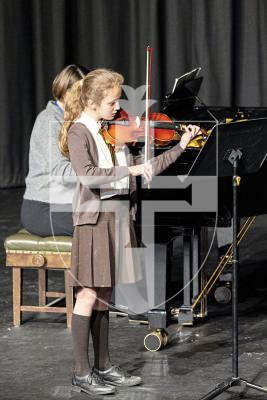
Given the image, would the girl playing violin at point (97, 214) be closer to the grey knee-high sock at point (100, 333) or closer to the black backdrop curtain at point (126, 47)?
the grey knee-high sock at point (100, 333)

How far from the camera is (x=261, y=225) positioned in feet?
23.1

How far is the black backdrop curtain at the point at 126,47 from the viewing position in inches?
323

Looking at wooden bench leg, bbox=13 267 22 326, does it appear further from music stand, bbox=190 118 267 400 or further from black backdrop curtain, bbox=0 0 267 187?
black backdrop curtain, bbox=0 0 267 187

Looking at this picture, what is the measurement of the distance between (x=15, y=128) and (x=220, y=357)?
16.2 feet

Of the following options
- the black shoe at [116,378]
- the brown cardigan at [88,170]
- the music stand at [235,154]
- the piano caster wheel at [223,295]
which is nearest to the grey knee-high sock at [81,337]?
the black shoe at [116,378]

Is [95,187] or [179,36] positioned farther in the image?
[179,36]

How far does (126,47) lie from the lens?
28.6 feet

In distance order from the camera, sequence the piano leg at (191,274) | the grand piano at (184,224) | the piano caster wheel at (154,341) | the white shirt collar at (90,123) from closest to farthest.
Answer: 1. the white shirt collar at (90,123)
2. the grand piano at (184,224)
3. the piano caster wheel at (154,341)
4. the piano leg at (191,274)

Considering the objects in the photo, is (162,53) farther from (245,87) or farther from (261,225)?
(261,225)

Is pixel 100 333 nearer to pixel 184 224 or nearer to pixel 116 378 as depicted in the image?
pixel 116 378

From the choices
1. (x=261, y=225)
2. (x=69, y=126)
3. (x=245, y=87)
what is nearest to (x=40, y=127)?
(x=69, y=126)

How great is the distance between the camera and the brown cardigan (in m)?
3.63

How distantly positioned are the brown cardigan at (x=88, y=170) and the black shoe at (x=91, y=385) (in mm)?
612

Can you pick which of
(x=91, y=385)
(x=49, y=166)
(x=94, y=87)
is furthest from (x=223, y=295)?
(x=94, y=87)
